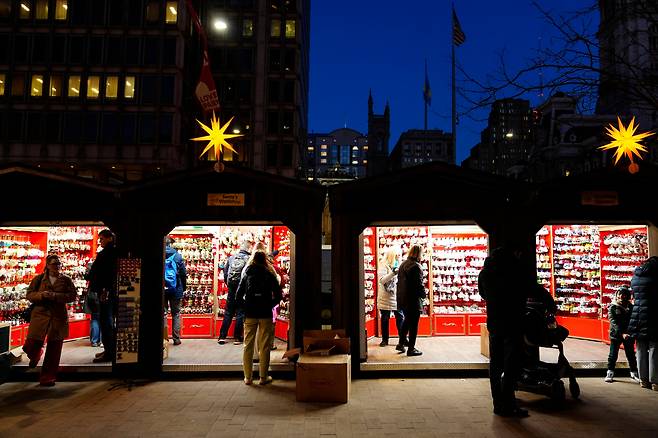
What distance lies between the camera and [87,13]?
40469mm

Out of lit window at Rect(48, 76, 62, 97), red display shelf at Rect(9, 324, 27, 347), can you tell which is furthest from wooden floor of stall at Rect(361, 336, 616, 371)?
lit window at Rect(48, 76, 62, 97)

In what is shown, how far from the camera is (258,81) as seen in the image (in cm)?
4912

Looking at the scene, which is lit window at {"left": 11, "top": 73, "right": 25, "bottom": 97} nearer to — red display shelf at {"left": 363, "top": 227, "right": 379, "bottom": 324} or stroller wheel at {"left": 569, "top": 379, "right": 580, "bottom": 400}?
red display shelf at {"left": 363, "top": 227, "right": 379, "bottom": 324}

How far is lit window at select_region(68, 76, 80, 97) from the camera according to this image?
132 feet

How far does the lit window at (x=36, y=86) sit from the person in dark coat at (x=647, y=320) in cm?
4465

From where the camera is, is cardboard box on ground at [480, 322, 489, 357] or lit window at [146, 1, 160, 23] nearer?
cardboard box on ground at [480, 322, 489, 357]

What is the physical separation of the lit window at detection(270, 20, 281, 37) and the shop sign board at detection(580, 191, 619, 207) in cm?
4683

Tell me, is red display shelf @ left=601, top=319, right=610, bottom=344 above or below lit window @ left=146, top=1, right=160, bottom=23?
below

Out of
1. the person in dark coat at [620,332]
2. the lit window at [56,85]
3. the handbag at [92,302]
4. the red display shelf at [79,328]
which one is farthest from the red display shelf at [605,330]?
the lit window at [56,85]

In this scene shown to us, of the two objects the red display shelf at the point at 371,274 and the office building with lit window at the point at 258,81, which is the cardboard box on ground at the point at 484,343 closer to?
the red display shelf at the point at 371,274

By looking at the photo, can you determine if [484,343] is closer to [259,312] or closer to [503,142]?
[259,312]

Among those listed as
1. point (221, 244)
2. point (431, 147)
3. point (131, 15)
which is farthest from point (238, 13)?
→ point (431, 147)

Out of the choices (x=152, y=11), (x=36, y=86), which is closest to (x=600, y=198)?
(x=152, y=11)

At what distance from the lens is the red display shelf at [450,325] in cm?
1043
